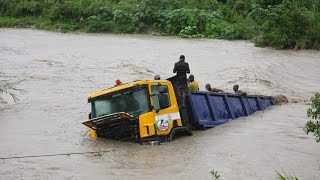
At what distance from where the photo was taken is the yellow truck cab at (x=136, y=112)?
11.6 m

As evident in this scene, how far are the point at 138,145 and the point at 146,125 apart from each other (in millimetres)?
510

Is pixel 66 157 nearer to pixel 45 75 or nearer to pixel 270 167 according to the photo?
pixel 270 167

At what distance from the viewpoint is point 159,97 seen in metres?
12.0

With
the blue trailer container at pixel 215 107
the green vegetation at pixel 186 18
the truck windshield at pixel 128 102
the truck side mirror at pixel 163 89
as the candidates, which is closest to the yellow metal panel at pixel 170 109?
the truck side mirror at pixel 163 89

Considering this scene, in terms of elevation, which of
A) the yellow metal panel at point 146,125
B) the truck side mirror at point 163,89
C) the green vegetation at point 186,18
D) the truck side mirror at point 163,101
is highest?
the green vegetation at point 186,18

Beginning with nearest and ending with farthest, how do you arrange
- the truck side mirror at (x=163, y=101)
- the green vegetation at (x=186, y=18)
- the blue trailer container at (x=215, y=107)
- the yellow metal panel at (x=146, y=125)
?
the yellow metal panel at (x=146, y=125), the truck side mirror at (x=163, y=101), the blue trailer container at (x=215, y=107), the green vegetation at (x=186, y=18)

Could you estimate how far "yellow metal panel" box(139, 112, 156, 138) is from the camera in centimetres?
1154

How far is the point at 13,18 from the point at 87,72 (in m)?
23.0

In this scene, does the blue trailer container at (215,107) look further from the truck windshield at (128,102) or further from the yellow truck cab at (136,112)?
the truck windshield at (128,102)

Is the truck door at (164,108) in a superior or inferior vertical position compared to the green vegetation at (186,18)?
inferior

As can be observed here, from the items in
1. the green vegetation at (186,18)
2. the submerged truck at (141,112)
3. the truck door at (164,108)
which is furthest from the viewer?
the green vegetation at (186,18)

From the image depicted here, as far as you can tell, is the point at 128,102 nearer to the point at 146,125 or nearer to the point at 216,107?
the point at 146,125

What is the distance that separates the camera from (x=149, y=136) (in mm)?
11742

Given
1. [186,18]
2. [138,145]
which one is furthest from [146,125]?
[186,18]
